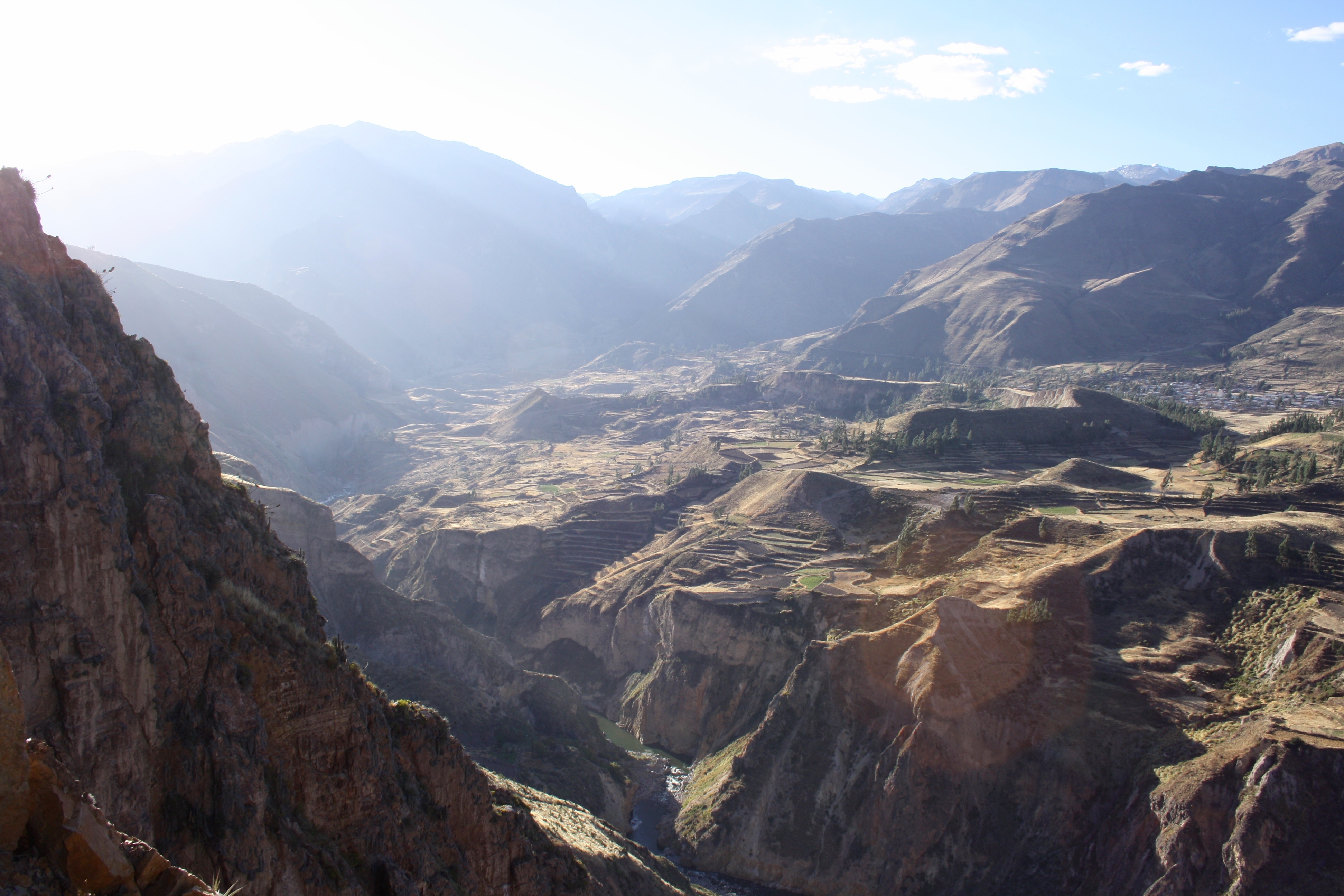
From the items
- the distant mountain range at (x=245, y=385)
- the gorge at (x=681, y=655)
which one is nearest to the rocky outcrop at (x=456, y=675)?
the gorge at (x=681, y=655)

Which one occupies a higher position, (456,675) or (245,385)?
(245,385)

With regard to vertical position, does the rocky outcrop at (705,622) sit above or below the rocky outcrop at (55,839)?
below

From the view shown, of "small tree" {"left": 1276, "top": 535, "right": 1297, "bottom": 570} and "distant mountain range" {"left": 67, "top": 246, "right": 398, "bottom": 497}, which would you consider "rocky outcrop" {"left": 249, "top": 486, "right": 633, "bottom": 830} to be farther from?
"distant mountain range" {"left": 67, "top": 246, "right": 398, "bottom": 497}

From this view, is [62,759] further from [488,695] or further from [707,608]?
[707,608]

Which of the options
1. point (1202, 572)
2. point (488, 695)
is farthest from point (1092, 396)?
point (488, 695)

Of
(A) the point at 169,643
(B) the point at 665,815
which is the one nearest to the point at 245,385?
(B) the point at 665,815

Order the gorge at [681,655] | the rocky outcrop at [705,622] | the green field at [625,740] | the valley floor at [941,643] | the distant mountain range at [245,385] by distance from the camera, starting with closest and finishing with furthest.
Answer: the gorge at [681,655] → the valley floor at [941,643] → the rocky outcrop at [705,622] → the green field at [625,740] → the distant mountain range at [245,385]

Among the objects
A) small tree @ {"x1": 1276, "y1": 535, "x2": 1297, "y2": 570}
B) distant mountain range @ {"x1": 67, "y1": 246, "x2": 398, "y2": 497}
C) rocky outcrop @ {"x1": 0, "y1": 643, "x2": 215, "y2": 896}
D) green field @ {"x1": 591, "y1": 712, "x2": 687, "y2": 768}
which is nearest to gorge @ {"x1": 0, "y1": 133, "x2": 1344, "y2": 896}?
rocky outcrop @ {"x1": 0, "y1": 643, "x2": 215, "y2": 896}

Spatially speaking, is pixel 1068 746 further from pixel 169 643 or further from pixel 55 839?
pixel 55 839

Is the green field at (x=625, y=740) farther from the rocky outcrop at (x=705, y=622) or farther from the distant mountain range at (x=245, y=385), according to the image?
the distant mountain range at (x=245, y=385)
